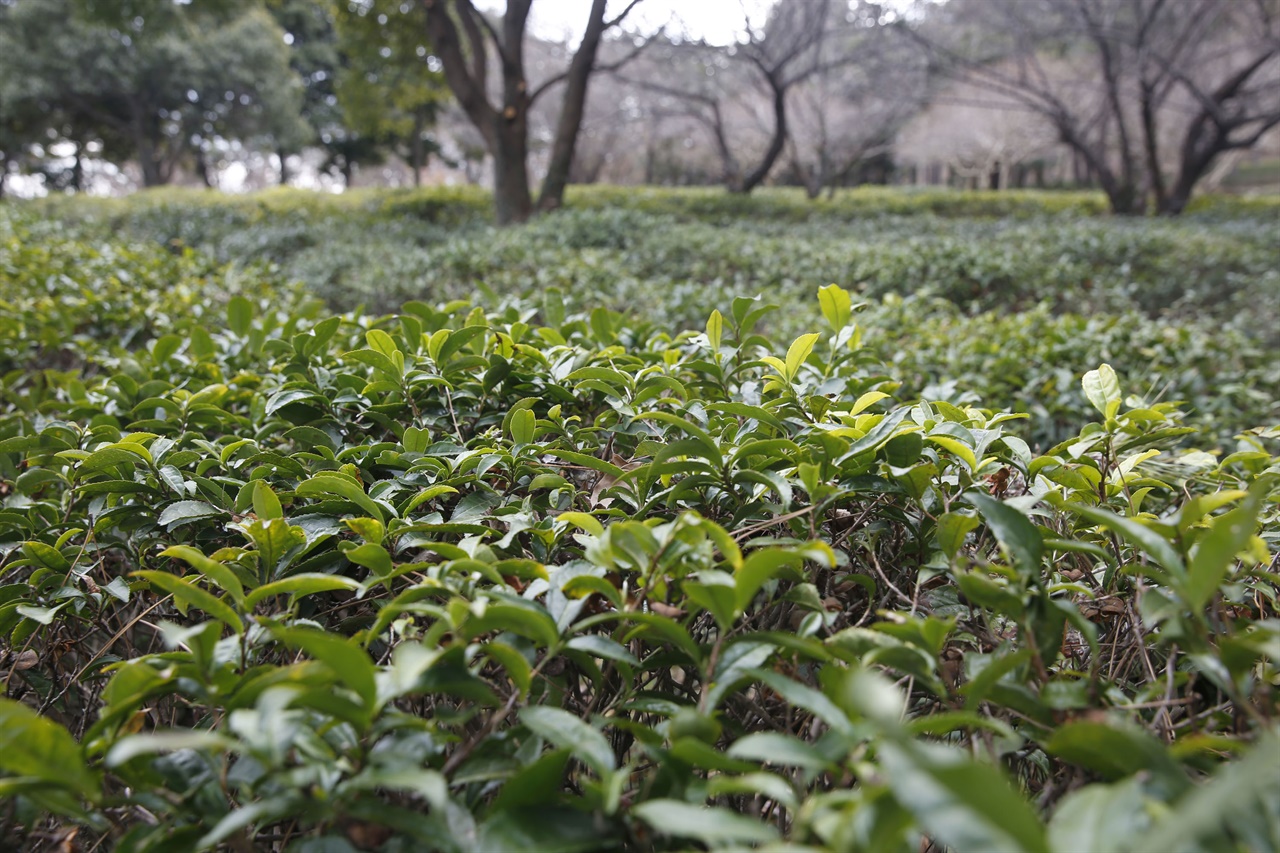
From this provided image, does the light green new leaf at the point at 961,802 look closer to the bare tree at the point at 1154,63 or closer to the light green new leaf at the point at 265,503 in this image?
the light green new leaf at the point at 265,503

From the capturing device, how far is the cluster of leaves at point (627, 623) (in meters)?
0.55

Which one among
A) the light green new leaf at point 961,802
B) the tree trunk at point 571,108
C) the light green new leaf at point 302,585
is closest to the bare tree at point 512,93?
the tree trunk at point 571,108

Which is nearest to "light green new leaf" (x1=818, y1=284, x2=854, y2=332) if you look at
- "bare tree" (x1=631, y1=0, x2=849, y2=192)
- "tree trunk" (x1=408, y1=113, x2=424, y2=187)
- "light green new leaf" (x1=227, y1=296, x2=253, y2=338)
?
"light green new leaf" (x1=227, y1=296, x2=253, y2=338)

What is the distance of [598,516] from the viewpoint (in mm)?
1128

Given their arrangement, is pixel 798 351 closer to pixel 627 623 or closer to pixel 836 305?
pixel 836 305

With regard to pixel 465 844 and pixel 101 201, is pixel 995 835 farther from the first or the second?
pixel 101 201

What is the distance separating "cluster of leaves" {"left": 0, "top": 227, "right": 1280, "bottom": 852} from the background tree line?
8555mm

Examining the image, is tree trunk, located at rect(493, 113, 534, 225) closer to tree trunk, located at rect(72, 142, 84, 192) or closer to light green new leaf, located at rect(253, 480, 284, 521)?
light green new leaf, located at rect(253, 480, 284, 521)

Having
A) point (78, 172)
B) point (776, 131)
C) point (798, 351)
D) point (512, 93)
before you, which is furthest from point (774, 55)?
point (78, 172)

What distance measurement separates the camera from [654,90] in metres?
12.0

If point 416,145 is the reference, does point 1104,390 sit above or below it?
below

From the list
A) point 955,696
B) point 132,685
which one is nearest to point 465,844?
point 132,685

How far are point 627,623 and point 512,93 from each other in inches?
387

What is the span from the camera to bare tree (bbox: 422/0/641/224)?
8914mm
